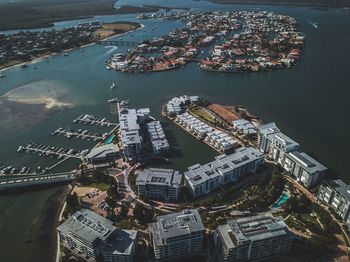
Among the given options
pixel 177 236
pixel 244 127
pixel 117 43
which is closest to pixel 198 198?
pixel 177 236

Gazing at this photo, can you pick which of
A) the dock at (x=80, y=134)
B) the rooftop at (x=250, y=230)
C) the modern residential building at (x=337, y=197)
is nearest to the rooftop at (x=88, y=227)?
the rooftop at (x=250, y=230)

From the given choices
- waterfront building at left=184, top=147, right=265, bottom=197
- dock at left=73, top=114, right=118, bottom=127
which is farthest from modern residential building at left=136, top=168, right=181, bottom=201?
dock at left=73, top=114, right=118, bottom=127

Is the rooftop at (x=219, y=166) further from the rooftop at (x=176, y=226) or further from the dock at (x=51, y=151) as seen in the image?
the dock at (x=51, y=151)

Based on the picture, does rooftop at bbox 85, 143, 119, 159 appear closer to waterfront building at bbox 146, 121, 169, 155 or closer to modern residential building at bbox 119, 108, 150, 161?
modern residential building at bbox 119, 108, 150, 161

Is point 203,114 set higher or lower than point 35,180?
higher

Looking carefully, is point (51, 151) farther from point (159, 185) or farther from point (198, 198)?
point (198, 198)
